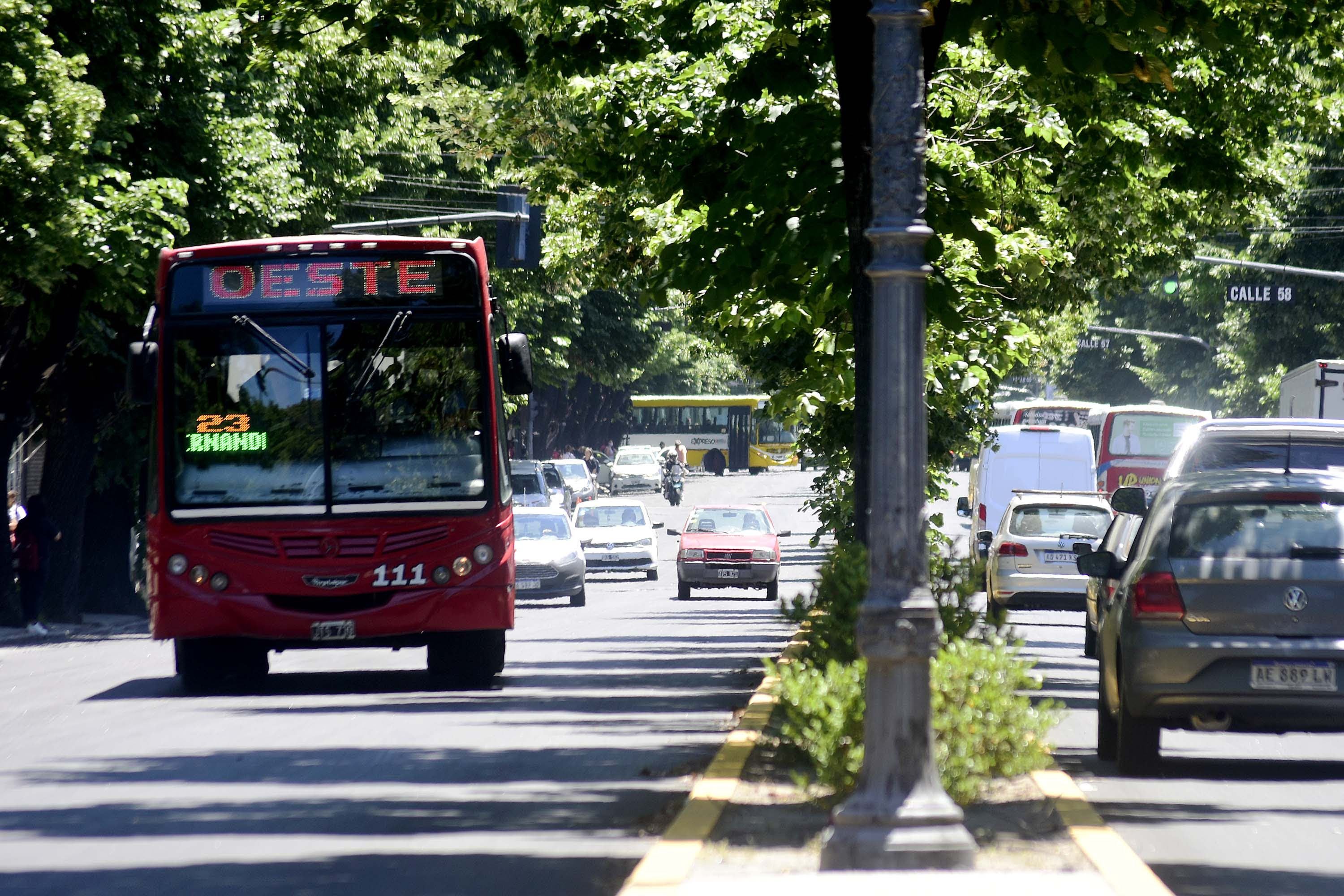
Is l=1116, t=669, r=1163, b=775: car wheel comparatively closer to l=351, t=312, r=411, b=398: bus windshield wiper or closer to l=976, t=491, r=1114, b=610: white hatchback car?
l=351, t=312, r=411, b=398: bus windshield wiper

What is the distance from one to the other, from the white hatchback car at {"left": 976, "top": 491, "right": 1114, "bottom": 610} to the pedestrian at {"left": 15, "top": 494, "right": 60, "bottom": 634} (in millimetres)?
12529

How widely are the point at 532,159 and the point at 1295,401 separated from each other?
18933 mm

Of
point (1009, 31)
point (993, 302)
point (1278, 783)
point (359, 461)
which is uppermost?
point (1009, 31)

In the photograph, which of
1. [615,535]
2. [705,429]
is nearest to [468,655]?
[615,535]

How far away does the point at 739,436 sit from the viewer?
93.1m

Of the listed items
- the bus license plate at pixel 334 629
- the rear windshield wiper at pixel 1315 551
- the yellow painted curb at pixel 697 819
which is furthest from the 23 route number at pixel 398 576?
the rear windshield wiper at pixel 1315 551

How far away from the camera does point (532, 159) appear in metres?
21.0

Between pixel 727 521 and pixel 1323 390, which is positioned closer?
pixel 1323 390

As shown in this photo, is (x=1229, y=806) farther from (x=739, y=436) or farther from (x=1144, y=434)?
(x=739, y=436)

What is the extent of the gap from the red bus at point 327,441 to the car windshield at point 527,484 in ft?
106

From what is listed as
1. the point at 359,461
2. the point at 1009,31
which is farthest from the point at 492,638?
the point at 1009,31

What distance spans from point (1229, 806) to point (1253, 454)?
8.81m

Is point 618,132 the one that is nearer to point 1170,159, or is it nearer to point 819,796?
point 1170,159

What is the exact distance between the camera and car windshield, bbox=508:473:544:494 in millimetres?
47750
